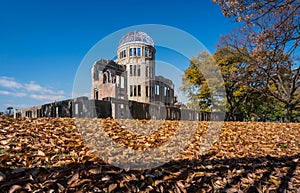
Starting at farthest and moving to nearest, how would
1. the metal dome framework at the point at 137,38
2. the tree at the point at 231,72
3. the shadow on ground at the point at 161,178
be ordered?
the metal dome framework at the point at 137,38
the tree at the point at 231,72
the shadow on ground at the point at 161,178

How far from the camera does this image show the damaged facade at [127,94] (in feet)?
22.2

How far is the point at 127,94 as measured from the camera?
1608 cm

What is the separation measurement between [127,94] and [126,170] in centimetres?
1409

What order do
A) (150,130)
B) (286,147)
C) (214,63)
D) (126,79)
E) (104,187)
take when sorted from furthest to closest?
1. (214,63)
2. (126,79)
3. (150,130)
4. (286,147)
5. (104,187)

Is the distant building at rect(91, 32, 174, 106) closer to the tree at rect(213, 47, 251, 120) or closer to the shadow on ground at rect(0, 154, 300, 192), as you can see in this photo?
the tree at rect(213, 47, 251, 120)

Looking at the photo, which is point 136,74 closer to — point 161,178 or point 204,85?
point 204,85

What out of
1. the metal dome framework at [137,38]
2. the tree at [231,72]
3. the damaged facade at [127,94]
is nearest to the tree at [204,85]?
the tree at [231,72]

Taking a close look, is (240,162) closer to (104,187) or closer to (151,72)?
(104,187)

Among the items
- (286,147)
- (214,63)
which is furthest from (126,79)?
(286,147)

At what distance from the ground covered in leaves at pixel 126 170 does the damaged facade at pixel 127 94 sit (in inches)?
121

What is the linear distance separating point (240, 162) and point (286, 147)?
1.88 metres

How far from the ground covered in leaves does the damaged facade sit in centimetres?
308

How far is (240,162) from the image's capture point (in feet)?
9.18

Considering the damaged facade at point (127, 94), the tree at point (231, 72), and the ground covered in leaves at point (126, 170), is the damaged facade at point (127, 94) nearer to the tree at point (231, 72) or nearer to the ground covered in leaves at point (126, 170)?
the ground covered in leaves at point (126, 170)
